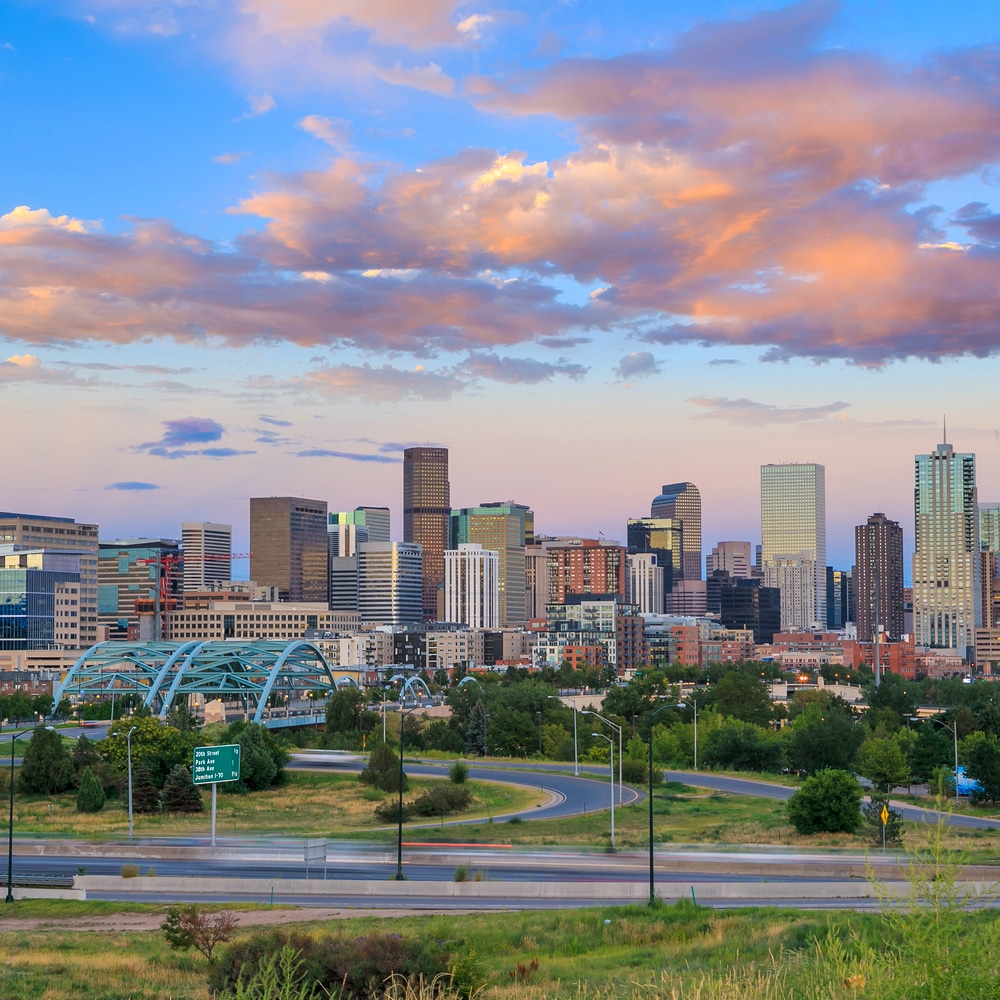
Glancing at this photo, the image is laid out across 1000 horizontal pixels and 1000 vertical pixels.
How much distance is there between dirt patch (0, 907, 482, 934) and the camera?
39.3m

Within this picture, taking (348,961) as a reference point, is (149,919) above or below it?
below

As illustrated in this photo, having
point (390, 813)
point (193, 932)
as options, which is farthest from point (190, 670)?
point (193, 932)

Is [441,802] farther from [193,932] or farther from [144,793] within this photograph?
[193,932]

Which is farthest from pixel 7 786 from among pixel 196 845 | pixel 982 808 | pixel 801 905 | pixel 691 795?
pixel 982 808

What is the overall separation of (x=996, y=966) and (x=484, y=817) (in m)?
65.0

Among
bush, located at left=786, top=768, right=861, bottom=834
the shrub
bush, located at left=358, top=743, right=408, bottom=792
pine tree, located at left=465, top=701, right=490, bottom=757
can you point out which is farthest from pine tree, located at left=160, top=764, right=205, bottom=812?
pine tree, located at left=465, top=701, right=490, bottom=757

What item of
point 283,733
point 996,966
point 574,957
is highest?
point 996,966

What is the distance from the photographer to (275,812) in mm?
76250

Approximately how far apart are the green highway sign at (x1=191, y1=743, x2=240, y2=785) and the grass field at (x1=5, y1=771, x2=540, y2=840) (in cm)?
378

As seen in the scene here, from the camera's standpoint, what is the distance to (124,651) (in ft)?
511

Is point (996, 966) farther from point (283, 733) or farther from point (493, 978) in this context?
point (283, 733)

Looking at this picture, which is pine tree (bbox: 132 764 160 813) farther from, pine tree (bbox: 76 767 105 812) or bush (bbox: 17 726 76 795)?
bush (bbox: 17 726 76 795)

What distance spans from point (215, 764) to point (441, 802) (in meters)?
15.5

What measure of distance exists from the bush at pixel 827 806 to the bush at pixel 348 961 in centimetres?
4148
